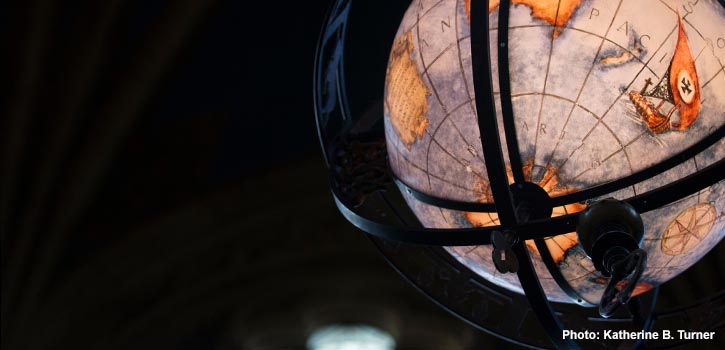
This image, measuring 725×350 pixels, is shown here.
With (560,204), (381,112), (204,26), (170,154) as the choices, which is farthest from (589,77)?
(170,154)

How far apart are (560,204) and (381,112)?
57 cm

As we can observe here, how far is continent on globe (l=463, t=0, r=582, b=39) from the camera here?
158cm

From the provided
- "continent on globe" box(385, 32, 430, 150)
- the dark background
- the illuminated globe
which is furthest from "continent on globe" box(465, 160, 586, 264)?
the dark background

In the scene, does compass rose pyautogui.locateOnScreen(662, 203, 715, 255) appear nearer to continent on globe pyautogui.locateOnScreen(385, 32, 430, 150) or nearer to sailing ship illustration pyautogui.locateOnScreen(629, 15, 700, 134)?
sailing ship illustration pyautogui.locateOnScreen(629, 15, 700, 134)

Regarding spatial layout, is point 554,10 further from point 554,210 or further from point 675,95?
point 554,210

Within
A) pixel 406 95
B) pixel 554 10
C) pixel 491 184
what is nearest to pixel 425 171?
pixel 406 95

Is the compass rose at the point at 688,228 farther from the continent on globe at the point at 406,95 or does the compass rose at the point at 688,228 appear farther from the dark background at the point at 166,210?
the dark background at the point at 166,210

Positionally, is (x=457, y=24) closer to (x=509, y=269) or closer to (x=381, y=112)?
(x=381, y=112)

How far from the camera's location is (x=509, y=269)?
54.3 inches

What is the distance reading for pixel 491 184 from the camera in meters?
1.43

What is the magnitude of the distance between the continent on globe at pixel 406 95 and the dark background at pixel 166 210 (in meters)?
3.83

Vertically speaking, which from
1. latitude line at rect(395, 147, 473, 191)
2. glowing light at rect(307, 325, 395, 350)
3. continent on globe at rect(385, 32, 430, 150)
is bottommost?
glowing light at rect(307, 325, 395, 350)

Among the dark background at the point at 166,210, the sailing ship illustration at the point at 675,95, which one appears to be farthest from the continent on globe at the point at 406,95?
the dark background at the point at 166,210

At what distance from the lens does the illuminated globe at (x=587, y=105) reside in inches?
60.1
